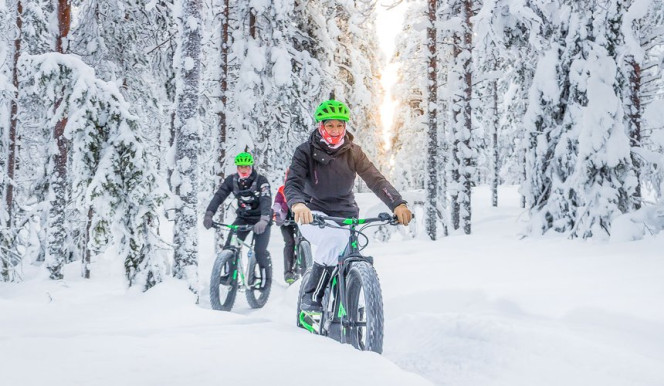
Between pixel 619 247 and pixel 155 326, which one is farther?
pixel 619 247

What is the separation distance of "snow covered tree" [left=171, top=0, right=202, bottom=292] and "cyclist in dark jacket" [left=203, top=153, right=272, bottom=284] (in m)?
0.64

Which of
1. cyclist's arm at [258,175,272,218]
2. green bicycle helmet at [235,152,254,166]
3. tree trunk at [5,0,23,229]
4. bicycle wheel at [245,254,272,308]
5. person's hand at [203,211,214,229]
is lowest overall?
bicycle wheel at [245,254,272,308]

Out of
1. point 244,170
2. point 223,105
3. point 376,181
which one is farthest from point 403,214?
point 223,105

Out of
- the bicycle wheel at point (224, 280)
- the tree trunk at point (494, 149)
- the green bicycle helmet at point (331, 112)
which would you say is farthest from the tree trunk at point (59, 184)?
the tree trunk at point (494, 149)

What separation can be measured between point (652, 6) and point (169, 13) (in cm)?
1014

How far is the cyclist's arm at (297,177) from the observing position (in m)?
4.62

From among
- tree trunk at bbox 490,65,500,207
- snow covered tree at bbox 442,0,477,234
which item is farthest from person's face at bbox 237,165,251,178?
tree trunk at bbox 490,65,500,207

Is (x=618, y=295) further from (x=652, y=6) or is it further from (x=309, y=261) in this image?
(x=309, y=261)

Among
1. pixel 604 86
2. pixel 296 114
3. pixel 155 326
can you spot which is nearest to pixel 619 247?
pixel 604 86

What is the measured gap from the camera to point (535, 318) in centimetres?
490

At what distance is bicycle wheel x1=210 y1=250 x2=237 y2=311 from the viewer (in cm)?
832

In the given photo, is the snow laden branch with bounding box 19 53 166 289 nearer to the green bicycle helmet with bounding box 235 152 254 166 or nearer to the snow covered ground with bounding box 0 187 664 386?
the snow covered ground with bounding box 0 187 664 386

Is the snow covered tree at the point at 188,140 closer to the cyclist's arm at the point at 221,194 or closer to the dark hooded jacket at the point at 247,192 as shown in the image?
the cyclist's arm at the point at 221,194

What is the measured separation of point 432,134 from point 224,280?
Result: 891 centimetres
